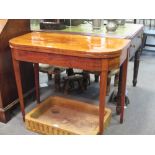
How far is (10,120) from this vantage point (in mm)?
1938

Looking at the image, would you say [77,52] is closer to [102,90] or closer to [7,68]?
[102,90]

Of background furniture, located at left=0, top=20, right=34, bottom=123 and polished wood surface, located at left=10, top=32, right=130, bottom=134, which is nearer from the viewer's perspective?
polished wood surface, located at left=10, top=32, right=130, bottom=134

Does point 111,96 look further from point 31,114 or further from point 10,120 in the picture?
point 10,120

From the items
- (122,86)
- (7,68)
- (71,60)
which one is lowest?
(122,86)

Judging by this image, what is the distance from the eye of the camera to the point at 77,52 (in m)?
1.39

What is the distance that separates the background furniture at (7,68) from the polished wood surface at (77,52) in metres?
0.17

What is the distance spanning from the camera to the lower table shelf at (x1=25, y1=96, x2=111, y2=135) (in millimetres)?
1685

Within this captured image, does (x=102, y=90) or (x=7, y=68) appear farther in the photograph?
(x=7, y=68)

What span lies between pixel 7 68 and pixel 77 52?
737mm

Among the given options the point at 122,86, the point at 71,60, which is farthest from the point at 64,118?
the point at 71,60

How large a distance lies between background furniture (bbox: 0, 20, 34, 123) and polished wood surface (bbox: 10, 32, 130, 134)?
0.55 ft

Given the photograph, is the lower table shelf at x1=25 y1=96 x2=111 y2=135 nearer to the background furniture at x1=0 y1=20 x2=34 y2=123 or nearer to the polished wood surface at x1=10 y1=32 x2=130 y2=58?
the background furniture at x1=0 y1=20 x2=34 y2=123

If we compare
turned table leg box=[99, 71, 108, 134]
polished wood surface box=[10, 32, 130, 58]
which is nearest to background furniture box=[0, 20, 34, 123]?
polished wood surface box=[10, 32, 130, 58]
